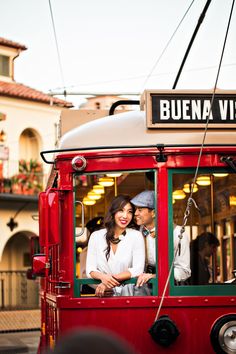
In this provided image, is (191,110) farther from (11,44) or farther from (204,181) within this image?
(11,44)

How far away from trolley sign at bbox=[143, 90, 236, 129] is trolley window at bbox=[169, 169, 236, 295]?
0.39 metres

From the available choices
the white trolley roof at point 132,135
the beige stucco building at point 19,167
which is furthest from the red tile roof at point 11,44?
the white trolley roof at point 132,135

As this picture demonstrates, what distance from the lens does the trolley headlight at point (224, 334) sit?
6.95 meters

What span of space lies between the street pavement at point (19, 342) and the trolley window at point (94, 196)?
11.5 metres

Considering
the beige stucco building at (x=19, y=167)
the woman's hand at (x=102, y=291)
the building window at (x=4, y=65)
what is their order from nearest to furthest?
the woman's hand at (x=102, y=291)
the beige stucco building at (x=19, y=167)
the building window at (x=4, y=65)

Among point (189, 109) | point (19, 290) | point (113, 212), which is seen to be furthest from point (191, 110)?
point (19, 290)

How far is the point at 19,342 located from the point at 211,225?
15765 millimetres

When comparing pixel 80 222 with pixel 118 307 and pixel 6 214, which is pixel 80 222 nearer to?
pixel 118 307

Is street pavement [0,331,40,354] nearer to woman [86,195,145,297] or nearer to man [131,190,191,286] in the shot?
woman [86,195,145,297]

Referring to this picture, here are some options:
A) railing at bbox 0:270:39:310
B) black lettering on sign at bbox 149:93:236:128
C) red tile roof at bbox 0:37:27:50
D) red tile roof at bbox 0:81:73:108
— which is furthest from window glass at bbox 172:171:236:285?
red tile roof at bbox 0:37:27:50

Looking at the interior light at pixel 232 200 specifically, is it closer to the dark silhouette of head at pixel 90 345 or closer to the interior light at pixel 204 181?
the interior light at pixel 204 181

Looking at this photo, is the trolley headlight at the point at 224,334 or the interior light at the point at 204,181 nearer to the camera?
the trolley headlight at the point at 224,334

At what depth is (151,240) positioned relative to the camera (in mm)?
7512

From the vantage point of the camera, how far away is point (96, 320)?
287 inches
